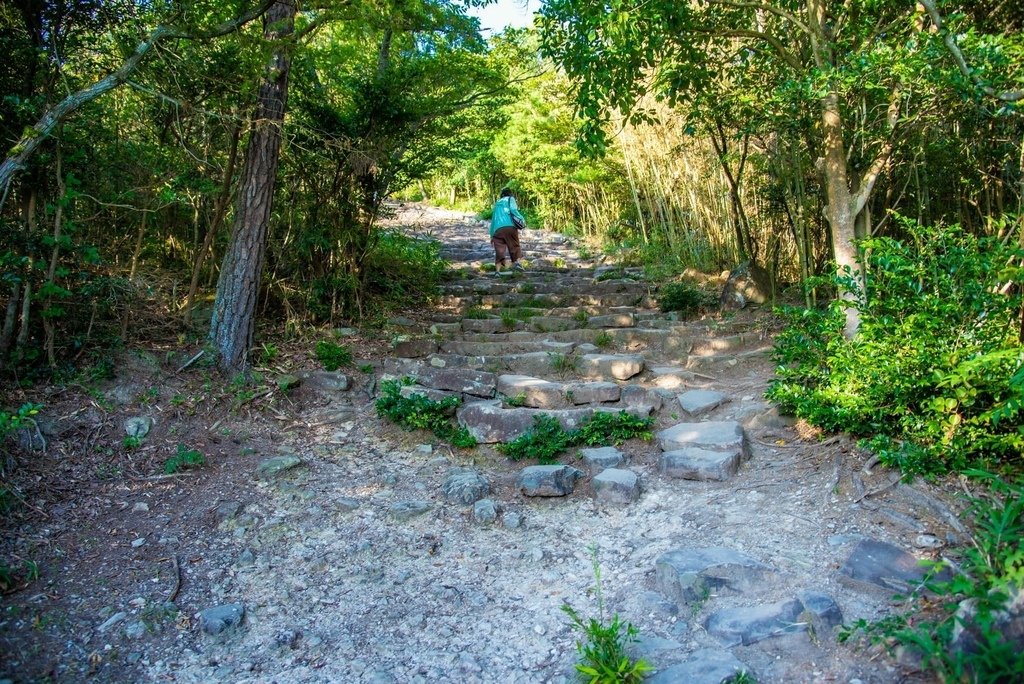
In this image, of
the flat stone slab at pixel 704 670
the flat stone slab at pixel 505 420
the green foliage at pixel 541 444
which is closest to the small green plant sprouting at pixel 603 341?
the flat stone slab at pixel 505 420

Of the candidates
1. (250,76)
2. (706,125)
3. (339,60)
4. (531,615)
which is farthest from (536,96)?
(531,615)

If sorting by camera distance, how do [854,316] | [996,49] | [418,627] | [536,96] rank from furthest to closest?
[536,96] < [854,316] < [996,49] < [418,627]

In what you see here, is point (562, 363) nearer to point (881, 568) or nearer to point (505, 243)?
point (881, 568)

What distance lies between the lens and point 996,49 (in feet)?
12.3

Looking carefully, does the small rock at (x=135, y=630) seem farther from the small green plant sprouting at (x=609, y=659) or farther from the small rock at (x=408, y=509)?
the small green plant sprouting at (x=609, y=659)

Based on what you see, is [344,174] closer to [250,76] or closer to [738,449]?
[250,76]

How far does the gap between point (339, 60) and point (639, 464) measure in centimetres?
416

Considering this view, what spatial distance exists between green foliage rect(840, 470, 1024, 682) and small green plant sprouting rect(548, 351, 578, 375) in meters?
3.39

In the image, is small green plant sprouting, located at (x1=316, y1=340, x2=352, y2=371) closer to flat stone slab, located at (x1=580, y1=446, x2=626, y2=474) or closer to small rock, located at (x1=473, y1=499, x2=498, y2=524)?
small rock, located at (x1=473, y1=499, x2=498, y2=524)

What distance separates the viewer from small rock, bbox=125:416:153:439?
442cm

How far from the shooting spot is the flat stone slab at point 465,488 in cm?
429

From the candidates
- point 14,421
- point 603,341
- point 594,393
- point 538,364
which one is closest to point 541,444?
point 594,393

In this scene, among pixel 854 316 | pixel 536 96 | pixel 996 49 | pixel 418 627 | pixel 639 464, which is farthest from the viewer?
pixel 536 96

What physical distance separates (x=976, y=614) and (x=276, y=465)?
3783 mm
